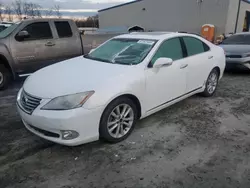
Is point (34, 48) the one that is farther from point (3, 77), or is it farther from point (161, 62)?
point (161, 62)

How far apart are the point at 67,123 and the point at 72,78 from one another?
75 cm

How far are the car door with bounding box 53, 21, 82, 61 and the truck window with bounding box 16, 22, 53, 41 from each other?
0.25 m

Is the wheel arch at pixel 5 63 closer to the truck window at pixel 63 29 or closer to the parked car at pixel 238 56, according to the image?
the truck window at pixel 63 29

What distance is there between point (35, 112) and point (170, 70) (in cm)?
223

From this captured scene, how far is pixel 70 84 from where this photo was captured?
3.12m

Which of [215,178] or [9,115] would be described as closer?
[215,178]

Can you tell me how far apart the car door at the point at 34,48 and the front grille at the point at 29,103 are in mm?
3072

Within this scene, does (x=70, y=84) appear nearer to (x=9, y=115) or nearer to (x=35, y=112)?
(x=35, y=112)

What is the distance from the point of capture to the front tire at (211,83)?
516 cm

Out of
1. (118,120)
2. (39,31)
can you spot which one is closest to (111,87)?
(118,120)

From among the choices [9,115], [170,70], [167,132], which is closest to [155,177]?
[167,132]

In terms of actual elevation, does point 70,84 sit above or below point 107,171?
above

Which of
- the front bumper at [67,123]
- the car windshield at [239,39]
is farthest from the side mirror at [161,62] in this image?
the car windshield at [239,39]

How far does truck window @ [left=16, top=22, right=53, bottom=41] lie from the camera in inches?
243
